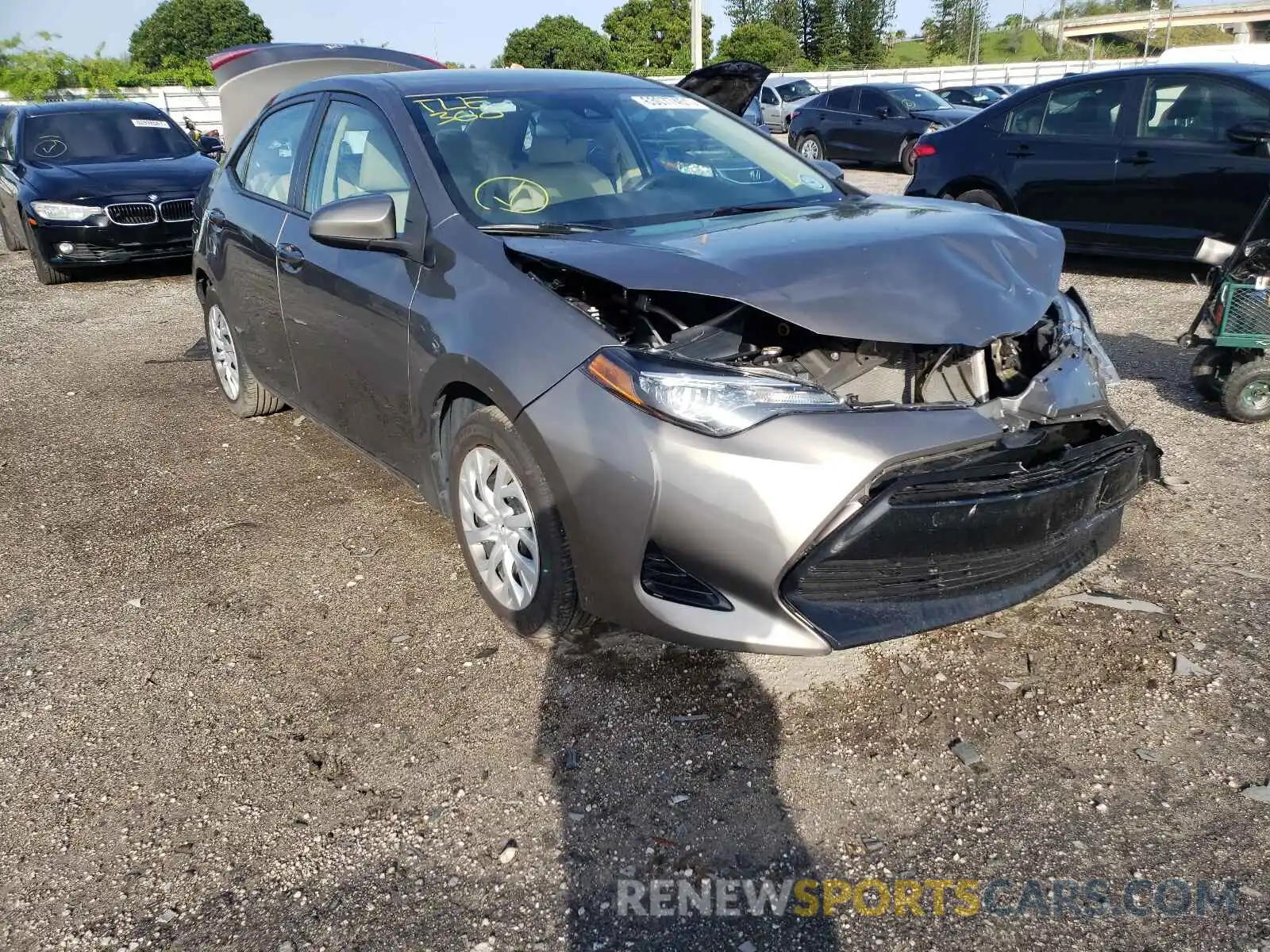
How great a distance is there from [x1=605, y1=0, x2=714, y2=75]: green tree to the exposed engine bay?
60.2m

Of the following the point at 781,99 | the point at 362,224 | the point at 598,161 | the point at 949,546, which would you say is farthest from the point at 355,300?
the point at 781,99

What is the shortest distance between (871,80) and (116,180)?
37427 millimetres

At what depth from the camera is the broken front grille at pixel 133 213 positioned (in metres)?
9.42

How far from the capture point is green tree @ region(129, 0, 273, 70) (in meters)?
64.6

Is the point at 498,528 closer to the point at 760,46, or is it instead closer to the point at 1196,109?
the point at 1196,109

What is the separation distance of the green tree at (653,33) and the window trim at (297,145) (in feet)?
190

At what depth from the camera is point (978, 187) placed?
8875 millimetres

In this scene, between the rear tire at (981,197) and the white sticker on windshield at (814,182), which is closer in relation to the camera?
the white sticker on windshield at (814,182)

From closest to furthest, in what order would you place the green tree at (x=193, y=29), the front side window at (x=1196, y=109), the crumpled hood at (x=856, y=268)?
the crumpled hood at (x=856, y=268), the front side window at (x=1196, y=109), the green tree at (x=193, y=29)

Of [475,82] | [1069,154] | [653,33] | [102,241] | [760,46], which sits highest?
[653,33]

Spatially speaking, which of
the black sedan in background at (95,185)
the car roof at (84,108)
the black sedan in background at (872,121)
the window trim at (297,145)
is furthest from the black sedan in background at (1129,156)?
the car roof at (84,108)

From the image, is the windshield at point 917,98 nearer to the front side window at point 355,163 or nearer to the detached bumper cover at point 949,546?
the front side window at point 355,163

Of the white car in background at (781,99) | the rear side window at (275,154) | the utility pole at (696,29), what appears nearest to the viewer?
the rear side window at (275,154)

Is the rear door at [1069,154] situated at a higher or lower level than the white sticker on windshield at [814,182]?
lower
